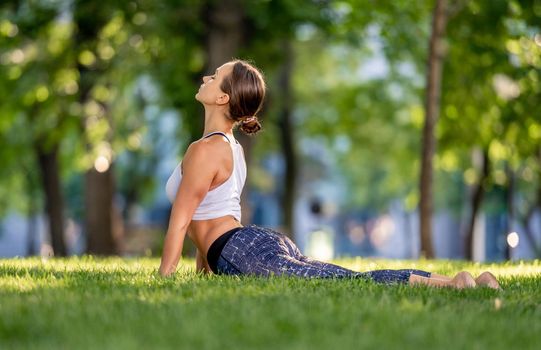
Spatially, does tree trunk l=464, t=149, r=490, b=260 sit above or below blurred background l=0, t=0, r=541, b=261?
below

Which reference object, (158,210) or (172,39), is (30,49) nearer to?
(172,39)

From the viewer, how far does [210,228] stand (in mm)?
7645

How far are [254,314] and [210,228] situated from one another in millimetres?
2347

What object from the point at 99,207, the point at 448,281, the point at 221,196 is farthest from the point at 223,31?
the point at 448,281

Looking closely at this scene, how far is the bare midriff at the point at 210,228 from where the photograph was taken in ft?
25.0

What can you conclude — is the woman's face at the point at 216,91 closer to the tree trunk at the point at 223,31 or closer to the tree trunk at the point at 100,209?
the tree trunk at the point at 223,31

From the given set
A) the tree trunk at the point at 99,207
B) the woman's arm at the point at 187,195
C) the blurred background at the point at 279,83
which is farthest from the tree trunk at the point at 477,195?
the woman's arm at the point at 187,195

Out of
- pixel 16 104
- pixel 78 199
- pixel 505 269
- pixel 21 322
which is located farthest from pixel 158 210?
pixel 21 322

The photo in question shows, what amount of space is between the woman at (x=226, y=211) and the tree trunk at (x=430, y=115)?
33.9 feet

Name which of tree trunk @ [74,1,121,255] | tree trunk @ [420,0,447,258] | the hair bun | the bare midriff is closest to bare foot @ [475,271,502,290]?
the bare midriff

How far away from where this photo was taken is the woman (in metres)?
7.42

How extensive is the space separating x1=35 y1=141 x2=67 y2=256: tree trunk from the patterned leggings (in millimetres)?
19449

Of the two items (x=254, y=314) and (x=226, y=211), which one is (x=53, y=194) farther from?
(x=254, y=314)

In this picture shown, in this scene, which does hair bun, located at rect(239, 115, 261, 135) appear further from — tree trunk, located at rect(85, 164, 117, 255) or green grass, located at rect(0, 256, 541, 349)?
tree trunk, located at rect(85, 164, 117, 255)
